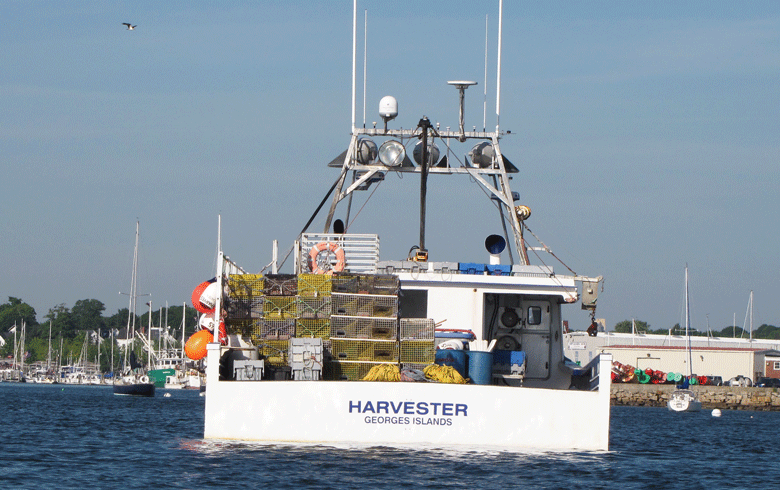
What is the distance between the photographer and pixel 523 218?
2556 cm

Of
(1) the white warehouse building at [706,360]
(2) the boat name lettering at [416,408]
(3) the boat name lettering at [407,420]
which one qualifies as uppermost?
(2) the boat name lettering at [416,408]

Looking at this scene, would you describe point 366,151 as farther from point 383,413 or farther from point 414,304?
point 383,413

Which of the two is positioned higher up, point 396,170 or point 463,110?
point 463,110

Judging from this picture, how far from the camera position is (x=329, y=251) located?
22688 mm

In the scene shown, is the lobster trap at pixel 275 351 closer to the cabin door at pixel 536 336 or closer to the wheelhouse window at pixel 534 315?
the cabin door at pixel 536 336

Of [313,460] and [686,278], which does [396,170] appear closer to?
[313,460]

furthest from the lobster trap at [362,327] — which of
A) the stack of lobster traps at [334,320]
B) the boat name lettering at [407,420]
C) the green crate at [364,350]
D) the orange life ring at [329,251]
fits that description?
the boat name lettering at [407,420]

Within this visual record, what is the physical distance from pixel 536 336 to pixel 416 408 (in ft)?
24.1

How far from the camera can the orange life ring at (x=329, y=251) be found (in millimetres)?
22469

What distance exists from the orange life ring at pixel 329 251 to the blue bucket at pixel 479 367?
383 centimetres

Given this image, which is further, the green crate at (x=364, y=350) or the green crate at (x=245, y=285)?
the green crate at (x=245, y=285)

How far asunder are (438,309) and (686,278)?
7836 cm

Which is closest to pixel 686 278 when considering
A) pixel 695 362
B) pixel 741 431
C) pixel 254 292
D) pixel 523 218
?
pixel 695 362

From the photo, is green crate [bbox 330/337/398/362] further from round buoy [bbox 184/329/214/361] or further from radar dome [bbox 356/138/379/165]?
radar dome [bbox 356/138/379/165]
